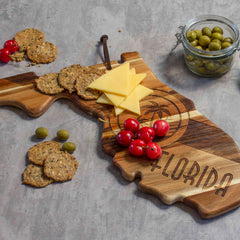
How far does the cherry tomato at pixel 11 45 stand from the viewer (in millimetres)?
3625

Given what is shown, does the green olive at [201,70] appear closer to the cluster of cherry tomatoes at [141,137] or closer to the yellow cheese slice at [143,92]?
the yellow cheese slice at [143,92]

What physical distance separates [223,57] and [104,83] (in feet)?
3.49

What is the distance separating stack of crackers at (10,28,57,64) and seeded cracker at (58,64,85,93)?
14.0 inches

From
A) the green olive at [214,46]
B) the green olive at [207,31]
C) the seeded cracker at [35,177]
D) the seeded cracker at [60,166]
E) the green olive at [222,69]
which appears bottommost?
the seeded cracker at [35,177]

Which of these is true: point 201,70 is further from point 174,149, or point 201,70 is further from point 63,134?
point 63,134

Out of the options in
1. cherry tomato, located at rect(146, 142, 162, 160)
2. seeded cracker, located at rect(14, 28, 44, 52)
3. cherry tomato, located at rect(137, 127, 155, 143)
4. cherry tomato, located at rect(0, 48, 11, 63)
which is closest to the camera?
cherry tomato, located at rect(146, 142, 162, 160)

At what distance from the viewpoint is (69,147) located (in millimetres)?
2871

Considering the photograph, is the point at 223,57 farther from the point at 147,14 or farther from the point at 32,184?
the point at 32,184

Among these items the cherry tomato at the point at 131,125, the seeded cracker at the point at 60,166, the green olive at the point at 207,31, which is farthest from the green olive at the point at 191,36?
the seeded cracker at the point at 60,166

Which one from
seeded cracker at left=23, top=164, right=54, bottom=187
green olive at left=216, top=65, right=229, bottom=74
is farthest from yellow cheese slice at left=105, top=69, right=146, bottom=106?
seeded cracker at left=23, top=164, right=54, bottom=187

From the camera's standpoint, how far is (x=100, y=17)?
397 centimetres

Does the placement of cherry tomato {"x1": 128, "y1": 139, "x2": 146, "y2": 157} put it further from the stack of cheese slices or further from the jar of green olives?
the jar of green olives

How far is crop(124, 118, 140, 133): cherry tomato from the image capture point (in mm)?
2879

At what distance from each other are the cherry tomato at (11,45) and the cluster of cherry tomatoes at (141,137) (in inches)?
60.1
